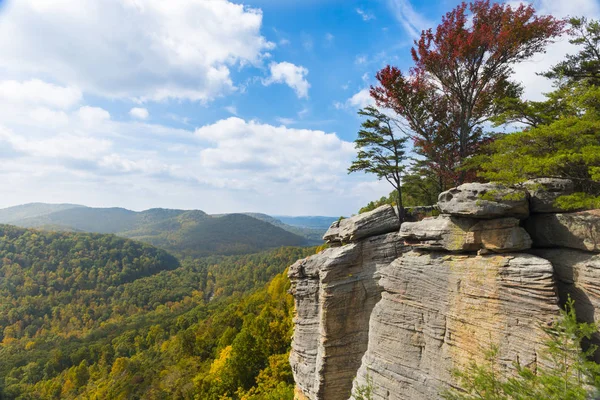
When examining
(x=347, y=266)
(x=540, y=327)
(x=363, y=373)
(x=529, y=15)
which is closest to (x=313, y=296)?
(x=347, y=266)

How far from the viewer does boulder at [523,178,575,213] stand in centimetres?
1182

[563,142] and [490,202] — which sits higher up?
[563,142]

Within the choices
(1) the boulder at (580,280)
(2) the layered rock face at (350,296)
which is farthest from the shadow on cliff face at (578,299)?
(2) the layered rock face at (350,296)

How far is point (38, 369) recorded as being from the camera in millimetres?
78875

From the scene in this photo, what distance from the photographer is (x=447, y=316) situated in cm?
1238

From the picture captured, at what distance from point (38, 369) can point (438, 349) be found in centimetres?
11050

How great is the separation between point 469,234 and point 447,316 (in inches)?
146

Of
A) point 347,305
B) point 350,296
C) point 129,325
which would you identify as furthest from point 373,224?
point 129,325

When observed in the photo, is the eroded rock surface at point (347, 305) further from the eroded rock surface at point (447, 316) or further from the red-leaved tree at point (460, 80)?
the red-leaved tree at point (460, 80)

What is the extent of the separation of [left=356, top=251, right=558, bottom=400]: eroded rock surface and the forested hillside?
1426 cm

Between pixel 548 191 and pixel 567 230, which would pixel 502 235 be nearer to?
pixel 567 230

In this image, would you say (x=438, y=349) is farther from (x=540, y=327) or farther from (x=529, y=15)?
(x=529, y=15)

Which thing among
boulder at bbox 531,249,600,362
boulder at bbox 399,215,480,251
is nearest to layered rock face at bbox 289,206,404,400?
boulder at bbox 399,215,480,251

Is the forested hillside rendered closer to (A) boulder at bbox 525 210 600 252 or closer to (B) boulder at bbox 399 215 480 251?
(B) boulder at bbox 399 215 480 251
